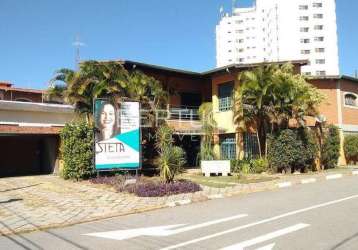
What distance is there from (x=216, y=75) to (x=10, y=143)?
1369cm

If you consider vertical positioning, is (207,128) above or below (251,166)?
above

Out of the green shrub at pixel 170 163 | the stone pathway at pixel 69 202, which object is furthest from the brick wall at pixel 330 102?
the green shrub at pixel 170 163

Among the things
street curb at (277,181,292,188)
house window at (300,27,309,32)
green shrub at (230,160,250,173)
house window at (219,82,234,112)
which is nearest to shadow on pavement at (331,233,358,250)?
street curb at (277,181,292,188)

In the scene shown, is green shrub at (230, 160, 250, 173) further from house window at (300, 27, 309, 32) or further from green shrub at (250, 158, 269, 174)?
house window at (300, 27, 309, 32)

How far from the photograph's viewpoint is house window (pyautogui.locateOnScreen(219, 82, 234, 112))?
26.5 metres

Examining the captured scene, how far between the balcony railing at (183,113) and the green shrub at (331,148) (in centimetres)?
853

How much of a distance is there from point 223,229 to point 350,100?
25.0 m

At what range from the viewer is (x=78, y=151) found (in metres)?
19.3

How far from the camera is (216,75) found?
90.5ft

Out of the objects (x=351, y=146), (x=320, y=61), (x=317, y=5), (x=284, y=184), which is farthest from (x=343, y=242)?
(x=317, y=5)

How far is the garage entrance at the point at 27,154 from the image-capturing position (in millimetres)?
24947

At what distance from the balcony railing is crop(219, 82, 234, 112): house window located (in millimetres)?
2006

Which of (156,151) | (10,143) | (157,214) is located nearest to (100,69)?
(156,151)

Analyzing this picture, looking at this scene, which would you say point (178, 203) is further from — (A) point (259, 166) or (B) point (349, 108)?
(B) point (349, 108)
